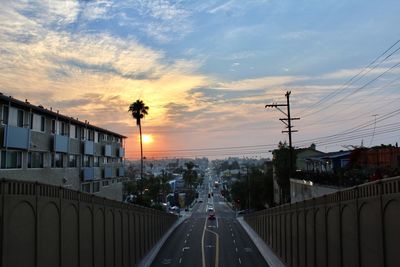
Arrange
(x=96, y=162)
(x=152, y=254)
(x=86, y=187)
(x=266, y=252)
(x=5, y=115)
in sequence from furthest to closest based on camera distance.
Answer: (x=96, y=162) < (x=86, y=187) < (x=266, y=252) < (x=152, y=254) < (x=5, y=115)

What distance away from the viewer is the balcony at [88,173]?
2128 inches

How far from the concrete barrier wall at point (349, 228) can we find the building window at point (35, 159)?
2036 centimetres

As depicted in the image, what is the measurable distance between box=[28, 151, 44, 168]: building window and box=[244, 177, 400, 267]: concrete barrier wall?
66.8 feet

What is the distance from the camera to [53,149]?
42844mm

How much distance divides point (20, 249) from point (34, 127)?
27.1 m

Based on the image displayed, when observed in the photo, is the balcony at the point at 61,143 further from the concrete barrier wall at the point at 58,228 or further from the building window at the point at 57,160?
the concrete barrier wall at the point at 58,228

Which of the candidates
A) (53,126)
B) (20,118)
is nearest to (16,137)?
(20,118)

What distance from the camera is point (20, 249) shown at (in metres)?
13.2

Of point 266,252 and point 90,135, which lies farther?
point 90,135

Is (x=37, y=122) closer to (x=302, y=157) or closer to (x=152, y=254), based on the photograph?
(x=152, y=254)

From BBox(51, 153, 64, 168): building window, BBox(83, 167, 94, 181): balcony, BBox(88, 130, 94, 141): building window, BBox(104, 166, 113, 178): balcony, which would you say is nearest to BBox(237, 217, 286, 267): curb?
BBox(83, 167, 94, 181): balcony

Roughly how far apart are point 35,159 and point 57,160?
232 inches

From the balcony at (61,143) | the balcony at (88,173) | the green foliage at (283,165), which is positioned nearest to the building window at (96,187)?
the balcony at (88,173)

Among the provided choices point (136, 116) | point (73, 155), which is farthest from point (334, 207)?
point (136, 116)
